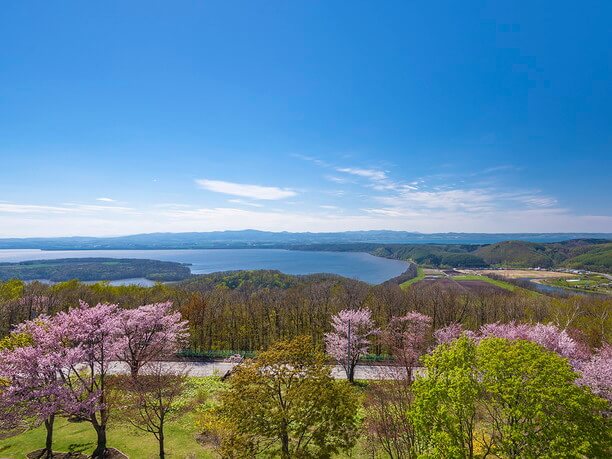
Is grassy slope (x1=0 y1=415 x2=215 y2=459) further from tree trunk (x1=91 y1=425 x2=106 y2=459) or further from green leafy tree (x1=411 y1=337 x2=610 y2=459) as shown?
green leafy tree (x1=411 y1=337 x2=610 y2=459)

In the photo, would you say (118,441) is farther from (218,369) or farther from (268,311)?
(268,311)

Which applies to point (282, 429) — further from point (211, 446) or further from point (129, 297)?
point (129, 297)

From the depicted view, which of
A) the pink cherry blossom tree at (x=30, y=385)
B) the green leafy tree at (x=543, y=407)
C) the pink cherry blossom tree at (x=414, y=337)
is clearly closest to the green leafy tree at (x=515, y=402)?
the green leafy tree at (x=543, y=407)

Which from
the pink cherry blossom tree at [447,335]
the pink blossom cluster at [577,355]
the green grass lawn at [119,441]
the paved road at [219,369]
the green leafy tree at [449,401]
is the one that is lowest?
the paved road at [219,369]

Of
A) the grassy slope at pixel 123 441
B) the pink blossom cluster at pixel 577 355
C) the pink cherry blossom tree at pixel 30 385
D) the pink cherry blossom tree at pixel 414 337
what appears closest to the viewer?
the pink cherry blossom tree at pixel 30 385

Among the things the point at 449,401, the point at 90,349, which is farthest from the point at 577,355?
the point at 90,349

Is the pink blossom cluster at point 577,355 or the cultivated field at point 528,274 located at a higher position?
the pink blossom cluster at point 577,355

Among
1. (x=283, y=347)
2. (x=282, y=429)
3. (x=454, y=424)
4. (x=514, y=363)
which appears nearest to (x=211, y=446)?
(x=282, y=429)

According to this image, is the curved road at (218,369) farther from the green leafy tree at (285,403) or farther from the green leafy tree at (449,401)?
the green leafy tree at (449,401)

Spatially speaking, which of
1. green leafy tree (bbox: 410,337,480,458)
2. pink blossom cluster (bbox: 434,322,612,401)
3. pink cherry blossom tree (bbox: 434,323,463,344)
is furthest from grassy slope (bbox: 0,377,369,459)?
pink cherry blossom tree (bbox: 434,323,463,344)
